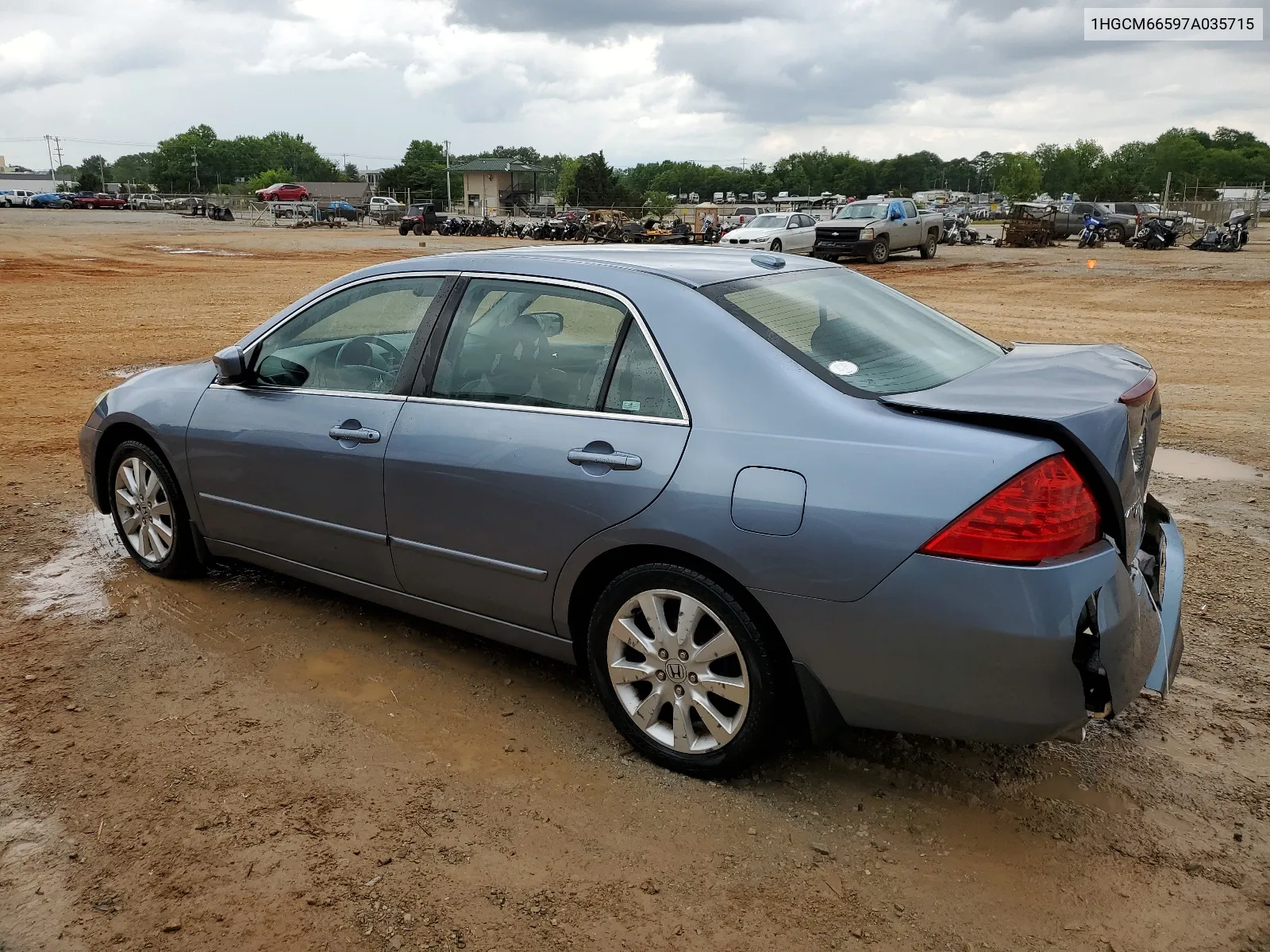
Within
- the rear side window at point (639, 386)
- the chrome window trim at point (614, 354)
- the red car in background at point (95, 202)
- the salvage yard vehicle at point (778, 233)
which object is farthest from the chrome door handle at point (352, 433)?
the red car in background at point (95, 202)

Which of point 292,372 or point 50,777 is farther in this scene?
point 292,372

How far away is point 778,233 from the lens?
2973 centimetres

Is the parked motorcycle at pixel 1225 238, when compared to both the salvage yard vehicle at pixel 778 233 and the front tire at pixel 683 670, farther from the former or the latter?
the front tire at pixel 683 670

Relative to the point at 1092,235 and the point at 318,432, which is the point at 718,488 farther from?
the point at 1092,235

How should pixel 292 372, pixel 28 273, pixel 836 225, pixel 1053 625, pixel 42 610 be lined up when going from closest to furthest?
pixel 1053 625 → pixel 292 372 → pixel 42 610 → pixel 28 273 → pixel 836 225

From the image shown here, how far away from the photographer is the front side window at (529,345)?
345cm

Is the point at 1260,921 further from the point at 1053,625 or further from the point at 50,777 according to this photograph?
the point at 50,777

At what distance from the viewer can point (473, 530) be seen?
3.58 metres

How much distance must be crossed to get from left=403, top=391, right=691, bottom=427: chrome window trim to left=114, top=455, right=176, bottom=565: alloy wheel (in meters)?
1.78

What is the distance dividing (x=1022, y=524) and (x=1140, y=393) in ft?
2.49

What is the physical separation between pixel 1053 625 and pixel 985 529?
0.96 feet

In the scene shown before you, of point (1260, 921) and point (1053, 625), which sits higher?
point (1053, 625)

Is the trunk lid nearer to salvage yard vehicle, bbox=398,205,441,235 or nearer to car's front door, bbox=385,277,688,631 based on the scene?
car's front door, bbox=385,277,688,631

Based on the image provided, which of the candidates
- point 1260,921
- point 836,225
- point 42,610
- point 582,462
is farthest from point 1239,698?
point 836,225
